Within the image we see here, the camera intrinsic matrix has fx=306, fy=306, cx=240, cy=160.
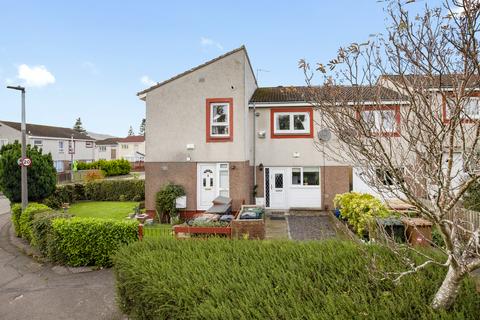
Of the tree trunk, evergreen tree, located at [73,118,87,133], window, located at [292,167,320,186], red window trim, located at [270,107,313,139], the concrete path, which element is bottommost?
the concrete path

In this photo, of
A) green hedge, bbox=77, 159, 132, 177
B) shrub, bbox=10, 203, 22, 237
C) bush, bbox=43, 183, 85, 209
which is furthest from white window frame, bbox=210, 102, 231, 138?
green hedge, bbox=77, 159, 132, 177

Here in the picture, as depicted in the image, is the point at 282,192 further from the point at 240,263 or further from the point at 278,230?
the point at 240,263

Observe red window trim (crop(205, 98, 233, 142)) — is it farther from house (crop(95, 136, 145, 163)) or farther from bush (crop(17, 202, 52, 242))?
house (crop(95, 136, 145, 163))

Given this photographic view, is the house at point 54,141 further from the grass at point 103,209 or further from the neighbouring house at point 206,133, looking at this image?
the neighbouring house at point 206,133

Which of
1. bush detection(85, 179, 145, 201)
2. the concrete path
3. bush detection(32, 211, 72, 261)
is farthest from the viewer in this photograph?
bush detection(85, 179, 145, 201)

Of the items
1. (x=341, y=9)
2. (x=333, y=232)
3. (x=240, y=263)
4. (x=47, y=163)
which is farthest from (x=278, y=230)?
(x=47, y=163)

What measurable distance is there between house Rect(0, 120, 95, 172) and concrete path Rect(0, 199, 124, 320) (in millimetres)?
34664

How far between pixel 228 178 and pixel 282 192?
3544 millimetres

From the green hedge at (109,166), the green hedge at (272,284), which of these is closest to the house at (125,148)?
the green hedge at (109,166)

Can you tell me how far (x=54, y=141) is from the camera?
43.7m

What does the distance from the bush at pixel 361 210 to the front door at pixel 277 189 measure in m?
4.83

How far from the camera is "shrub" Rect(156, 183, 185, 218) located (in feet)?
47.3

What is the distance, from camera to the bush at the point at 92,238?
9508 mm

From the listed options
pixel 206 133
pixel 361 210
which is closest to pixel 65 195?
pixel 206 133
